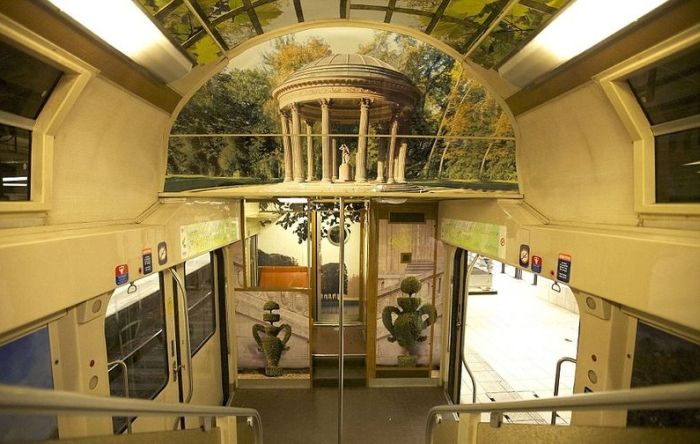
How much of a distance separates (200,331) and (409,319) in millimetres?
3006

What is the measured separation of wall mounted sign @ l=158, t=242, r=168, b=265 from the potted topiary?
3.31 m

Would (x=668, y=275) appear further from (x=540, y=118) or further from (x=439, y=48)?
(x=439, y=48)

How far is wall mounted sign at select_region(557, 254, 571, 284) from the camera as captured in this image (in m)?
2.20

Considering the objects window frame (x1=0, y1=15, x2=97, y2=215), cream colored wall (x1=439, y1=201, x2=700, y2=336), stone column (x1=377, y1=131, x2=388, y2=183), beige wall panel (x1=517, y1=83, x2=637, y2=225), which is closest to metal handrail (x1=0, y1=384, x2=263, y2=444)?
window frame (x1=0, y1=15, x2=97, y2=215)

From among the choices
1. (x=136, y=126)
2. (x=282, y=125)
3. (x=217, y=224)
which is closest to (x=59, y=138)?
(x=136, y=126)

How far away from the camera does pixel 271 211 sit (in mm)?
5277

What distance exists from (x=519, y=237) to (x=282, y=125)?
2377 mm

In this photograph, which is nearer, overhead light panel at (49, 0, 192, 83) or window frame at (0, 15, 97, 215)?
overhead light panel at (49, 0, 192, 83)

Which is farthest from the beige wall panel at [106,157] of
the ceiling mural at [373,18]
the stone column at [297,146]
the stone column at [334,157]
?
the stone column at [334,157]

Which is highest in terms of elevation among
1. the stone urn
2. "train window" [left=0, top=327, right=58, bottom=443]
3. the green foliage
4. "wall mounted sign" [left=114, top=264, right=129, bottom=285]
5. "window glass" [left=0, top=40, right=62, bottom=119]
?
"window glass" [left=0, top=40, right=62, bottom=119]

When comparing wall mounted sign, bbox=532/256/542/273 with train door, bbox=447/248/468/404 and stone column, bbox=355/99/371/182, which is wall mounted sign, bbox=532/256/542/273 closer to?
stone column, bbox=355/99/371/182

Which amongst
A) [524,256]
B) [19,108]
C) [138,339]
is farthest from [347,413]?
[19,108]

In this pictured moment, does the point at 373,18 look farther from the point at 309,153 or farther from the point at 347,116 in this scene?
the point at 309,153

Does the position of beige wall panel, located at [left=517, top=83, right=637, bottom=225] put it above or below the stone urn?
above
